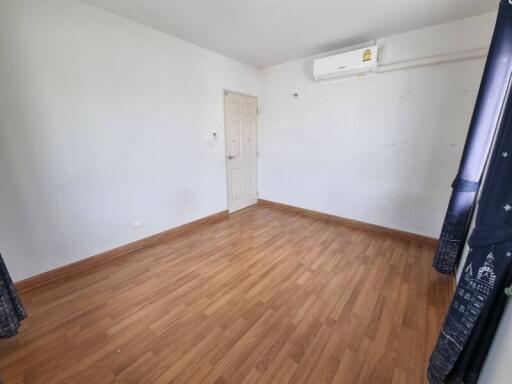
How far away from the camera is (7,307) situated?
132 centimetres

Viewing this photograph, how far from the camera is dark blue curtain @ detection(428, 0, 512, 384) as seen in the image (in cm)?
84

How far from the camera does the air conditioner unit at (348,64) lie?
259cm

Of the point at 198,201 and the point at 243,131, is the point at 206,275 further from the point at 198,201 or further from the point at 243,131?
the point at 243,131

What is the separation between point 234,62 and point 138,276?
3322 millimetres

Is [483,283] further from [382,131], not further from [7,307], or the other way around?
[7,307]

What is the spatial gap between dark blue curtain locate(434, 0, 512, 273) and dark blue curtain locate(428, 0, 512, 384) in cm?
91

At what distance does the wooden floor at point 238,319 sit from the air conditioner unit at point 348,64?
2.32 m

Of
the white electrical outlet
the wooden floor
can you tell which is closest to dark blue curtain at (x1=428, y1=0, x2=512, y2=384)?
the wooden floor

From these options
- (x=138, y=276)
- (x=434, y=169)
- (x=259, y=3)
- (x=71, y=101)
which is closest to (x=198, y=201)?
(x=138, y=276)

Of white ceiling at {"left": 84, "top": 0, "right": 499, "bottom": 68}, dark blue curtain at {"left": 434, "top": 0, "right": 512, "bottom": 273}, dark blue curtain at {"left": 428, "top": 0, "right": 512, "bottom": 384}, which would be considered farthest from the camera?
white ceiling at {"left": 84, "top": 0, "right": 499, "bottom": 68}

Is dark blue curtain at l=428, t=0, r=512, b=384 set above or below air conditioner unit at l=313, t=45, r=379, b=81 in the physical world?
below

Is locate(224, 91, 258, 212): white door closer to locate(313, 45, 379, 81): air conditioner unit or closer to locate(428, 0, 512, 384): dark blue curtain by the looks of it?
locate(313, 45, 379, 81): air conditioner unit

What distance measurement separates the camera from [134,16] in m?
2.17

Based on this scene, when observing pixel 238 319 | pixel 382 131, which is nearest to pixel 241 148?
pixel 382 131
